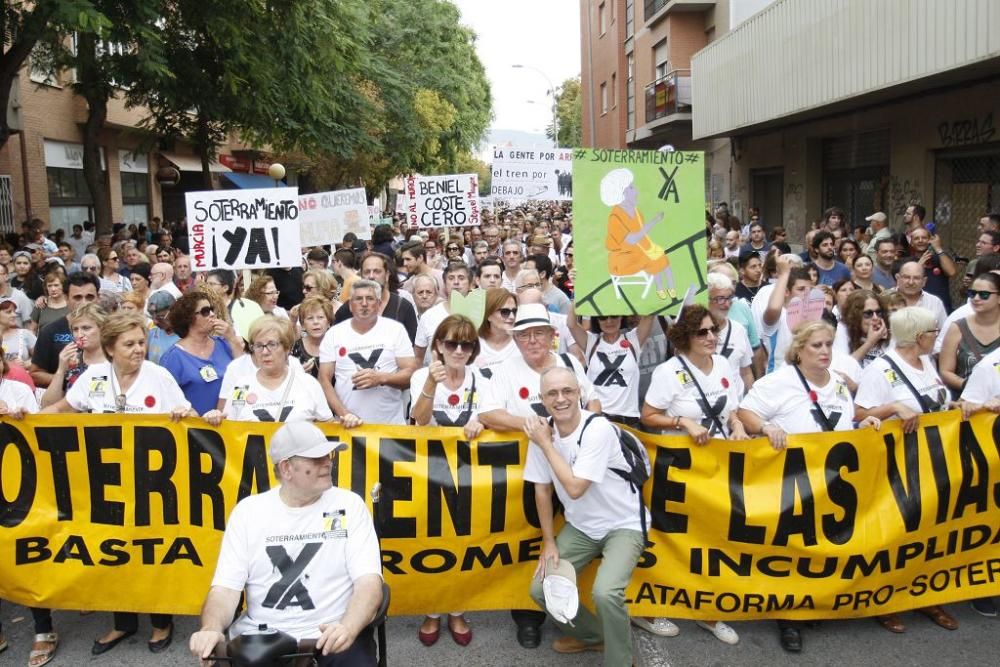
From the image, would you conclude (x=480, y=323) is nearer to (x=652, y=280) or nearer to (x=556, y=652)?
(x=652, y=280)

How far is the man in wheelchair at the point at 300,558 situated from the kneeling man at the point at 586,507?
1.08m

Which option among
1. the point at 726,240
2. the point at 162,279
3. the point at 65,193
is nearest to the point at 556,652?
the point at 162,279

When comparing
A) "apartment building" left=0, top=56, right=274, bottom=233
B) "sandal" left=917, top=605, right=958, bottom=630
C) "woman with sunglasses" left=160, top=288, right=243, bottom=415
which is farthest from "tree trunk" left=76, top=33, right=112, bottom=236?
"sandal" left=917, top=605, right=958, bottom=630

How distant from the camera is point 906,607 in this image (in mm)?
4797

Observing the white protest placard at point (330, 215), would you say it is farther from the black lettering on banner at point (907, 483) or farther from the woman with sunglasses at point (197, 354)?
the black lettering on banner at point (907, 483)

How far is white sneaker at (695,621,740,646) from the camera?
473 centimetres

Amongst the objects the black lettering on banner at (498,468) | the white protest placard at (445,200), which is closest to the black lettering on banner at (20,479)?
the black lettering on banner at (498,468)

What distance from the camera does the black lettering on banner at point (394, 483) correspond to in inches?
194

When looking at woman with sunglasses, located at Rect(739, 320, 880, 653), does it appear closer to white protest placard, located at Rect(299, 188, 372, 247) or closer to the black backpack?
the black backpack

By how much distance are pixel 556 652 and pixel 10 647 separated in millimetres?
3027

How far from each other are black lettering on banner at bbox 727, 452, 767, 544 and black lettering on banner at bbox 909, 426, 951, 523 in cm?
98

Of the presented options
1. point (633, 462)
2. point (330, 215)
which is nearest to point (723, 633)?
point (633, 462)

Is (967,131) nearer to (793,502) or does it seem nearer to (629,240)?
(629,240)

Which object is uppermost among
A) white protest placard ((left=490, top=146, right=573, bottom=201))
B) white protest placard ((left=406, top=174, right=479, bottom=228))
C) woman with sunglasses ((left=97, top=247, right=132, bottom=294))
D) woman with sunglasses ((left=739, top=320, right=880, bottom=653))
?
white protest placard ((left=490, top=146, right=573, bottom=201))
